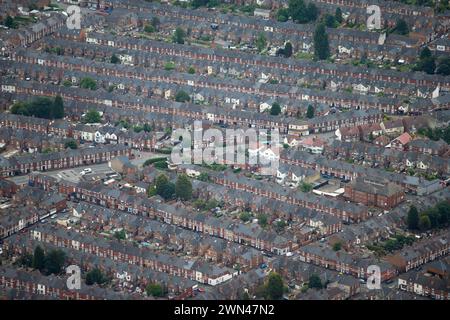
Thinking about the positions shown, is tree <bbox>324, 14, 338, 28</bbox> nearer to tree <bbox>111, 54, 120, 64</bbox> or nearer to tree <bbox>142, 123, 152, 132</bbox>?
tree <bbox>111, 54, 120, 64</bbox>

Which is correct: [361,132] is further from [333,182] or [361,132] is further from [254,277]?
[254,277]

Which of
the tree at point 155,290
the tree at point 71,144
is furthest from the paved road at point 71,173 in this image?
the tree at point 155,290

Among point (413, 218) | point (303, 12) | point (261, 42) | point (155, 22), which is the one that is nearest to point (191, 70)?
point (261, 42)

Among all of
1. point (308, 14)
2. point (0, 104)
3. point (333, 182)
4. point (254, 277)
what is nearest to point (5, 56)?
point (0, 104)

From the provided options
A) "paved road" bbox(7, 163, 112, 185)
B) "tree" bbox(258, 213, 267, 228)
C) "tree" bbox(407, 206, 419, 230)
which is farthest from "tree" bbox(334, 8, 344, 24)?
"tree" bbox(258, 213, 267, 228)

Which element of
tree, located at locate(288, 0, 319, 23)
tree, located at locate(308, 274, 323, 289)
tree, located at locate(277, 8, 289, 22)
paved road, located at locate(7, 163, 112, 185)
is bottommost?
paved road, located at locate(7, 163, 112, 185)
